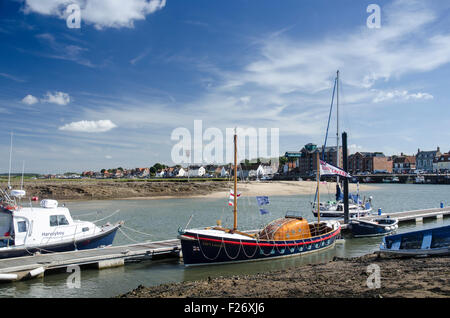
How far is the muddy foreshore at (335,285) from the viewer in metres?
11.2

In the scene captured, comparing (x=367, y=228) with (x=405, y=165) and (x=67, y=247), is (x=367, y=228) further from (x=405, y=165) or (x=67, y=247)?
(x=405, y=165)

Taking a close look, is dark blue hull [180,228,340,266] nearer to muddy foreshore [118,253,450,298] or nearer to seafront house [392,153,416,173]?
muddy foreshore [118,253,450,298]

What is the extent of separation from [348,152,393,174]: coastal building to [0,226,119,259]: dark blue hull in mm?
181341

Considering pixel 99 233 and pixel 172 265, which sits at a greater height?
pixel 99 233

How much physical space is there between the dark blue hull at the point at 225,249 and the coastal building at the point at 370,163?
17760 centimetres

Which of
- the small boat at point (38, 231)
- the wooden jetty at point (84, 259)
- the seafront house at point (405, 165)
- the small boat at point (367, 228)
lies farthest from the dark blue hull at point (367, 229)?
the seafront house at point (405, 165)

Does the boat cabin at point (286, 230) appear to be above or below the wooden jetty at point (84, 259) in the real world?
above

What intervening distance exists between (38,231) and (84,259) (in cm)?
362

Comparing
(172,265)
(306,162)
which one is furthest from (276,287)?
(306,162)

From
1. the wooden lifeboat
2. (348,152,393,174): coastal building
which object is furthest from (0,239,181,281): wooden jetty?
(348,152,393,174): coastal building
